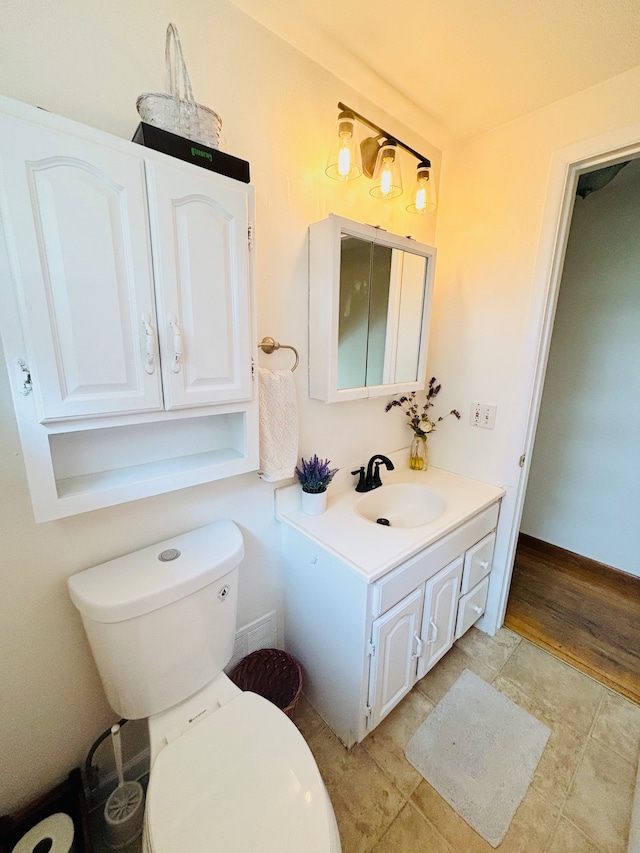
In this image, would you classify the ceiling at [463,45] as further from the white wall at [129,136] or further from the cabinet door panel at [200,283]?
the cabinet door panel at [200,283]

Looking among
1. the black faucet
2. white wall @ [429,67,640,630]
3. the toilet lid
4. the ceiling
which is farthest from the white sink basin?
the ceiling

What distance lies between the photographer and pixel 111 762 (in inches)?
42.5

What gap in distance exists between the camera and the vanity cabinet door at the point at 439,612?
4.22ft

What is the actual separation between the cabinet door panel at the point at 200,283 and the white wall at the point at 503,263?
1.15 m

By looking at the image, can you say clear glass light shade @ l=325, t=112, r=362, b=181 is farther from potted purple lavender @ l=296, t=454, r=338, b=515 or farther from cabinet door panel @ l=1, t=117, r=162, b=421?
potted purple lavender @ l=296, t=454, r=338, b=515

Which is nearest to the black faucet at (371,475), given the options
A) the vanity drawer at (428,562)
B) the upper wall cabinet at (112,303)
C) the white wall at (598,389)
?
the vanity drawer at (428,562)

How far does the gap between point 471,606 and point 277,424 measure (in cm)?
128

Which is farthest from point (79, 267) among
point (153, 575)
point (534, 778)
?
point (534, 778)

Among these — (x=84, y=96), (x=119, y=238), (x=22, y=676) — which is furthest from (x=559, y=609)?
(x=84, y=96)

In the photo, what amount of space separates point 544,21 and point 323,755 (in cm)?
245

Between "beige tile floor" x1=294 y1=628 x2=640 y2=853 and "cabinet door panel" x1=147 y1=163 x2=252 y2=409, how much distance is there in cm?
135

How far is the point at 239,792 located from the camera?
0.75 meters

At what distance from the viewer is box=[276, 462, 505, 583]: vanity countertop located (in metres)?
1.07

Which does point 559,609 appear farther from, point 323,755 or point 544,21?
point 544,21
